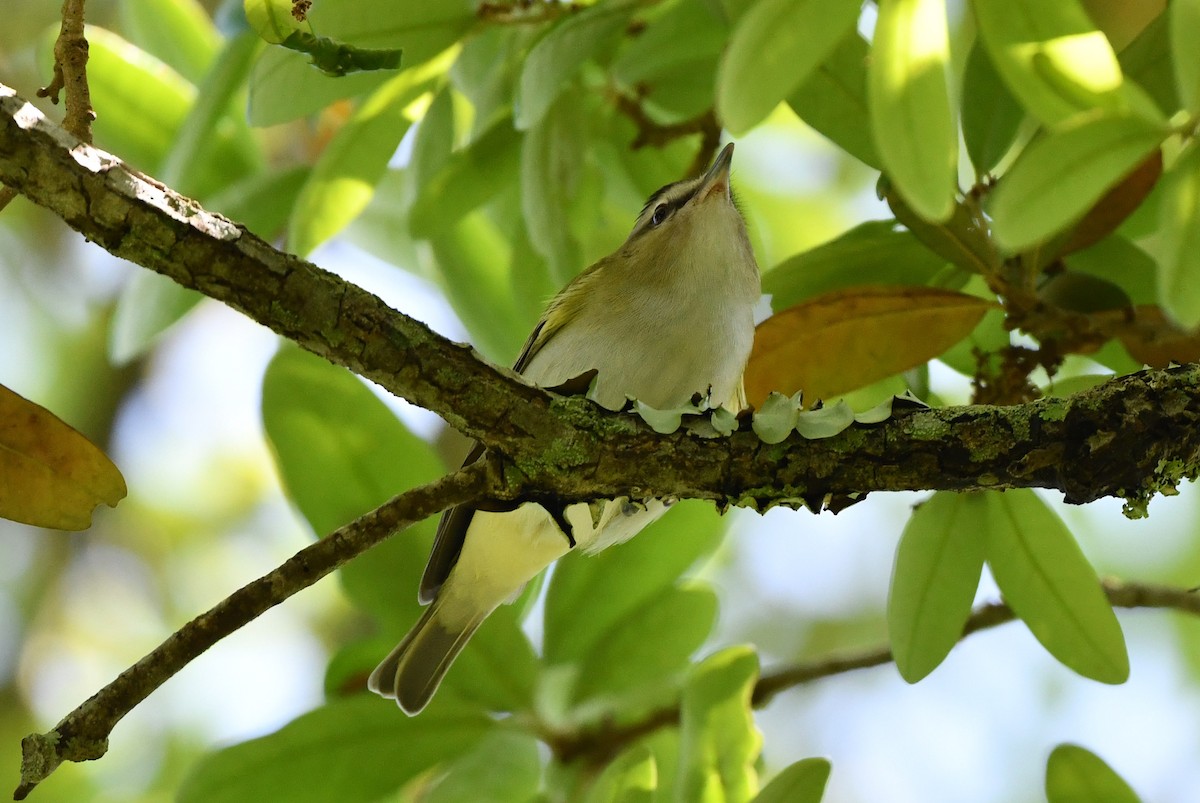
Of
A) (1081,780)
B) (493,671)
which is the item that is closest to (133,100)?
(493,671)

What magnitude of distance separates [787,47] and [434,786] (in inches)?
59.9

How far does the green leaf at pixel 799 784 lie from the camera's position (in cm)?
184

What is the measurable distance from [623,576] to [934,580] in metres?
0.78

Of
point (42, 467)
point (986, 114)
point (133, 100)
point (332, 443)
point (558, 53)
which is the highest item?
point (133, 100)

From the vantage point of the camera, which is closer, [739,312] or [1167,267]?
[1167,267]

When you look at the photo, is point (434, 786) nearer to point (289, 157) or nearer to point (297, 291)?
point (297, 291)

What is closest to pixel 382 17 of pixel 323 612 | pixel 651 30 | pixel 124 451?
pixel 651 30

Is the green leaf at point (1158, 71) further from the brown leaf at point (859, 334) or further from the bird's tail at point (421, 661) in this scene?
the bird's tail at point (421, 661)

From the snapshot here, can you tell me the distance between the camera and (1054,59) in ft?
4.83

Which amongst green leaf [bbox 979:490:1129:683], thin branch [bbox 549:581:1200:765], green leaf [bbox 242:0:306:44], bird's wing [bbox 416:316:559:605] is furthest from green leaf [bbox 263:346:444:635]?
green leaf [bbox 979:490:1129:683]

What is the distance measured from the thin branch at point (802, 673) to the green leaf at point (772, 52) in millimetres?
1458

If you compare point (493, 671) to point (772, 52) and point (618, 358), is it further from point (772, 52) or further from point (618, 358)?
point (772, 52)

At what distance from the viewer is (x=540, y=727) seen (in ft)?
8.40

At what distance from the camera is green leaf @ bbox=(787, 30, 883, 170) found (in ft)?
6.56
